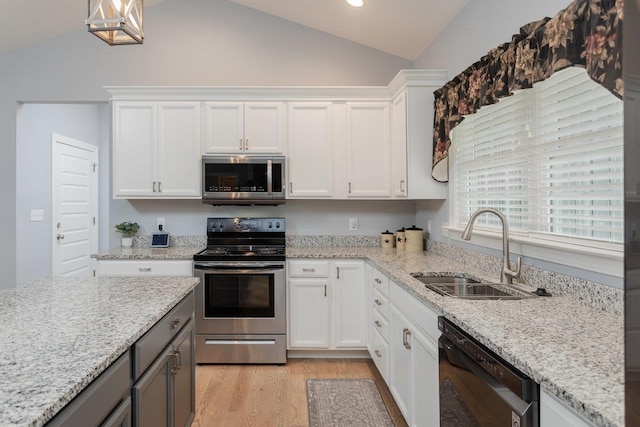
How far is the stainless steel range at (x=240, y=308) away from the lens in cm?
317

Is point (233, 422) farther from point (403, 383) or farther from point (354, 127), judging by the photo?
point (354, 127)

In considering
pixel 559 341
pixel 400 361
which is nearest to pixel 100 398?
pixel 559 341

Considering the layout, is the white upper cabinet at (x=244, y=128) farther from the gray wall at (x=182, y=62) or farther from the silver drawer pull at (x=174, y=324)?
the silver drawer pull at (x=174, y=324)

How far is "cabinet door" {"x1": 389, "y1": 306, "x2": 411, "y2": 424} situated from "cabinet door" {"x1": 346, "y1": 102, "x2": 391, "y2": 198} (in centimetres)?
137

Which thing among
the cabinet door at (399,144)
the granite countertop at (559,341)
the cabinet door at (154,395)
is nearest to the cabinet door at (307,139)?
the cabinet door at (399,144)

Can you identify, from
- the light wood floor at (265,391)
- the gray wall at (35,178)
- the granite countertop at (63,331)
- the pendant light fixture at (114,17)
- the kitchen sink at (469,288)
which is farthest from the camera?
the gray wall at (35,178)

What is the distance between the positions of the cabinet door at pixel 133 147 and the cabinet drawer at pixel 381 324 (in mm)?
2176

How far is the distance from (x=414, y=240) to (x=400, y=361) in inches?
54.5

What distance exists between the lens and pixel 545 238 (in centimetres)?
196

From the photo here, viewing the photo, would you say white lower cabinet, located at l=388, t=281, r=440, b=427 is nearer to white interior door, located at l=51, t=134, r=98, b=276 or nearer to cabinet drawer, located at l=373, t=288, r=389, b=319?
cabinet drawer, located at l=373, t=288, r=389, b=319

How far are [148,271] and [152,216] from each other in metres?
0.80

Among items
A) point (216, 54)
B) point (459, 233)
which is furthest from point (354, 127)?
point (216, 54)

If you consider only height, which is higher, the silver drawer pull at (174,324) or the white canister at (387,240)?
the white canister at (387,240)

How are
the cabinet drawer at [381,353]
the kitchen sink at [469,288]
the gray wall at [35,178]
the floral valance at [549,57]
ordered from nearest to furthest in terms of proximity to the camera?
the floral valance at [549,57] → the kitchen sink at [469,288] → the cabinet drawer at [381,353] → the gray wall at [35,178]
